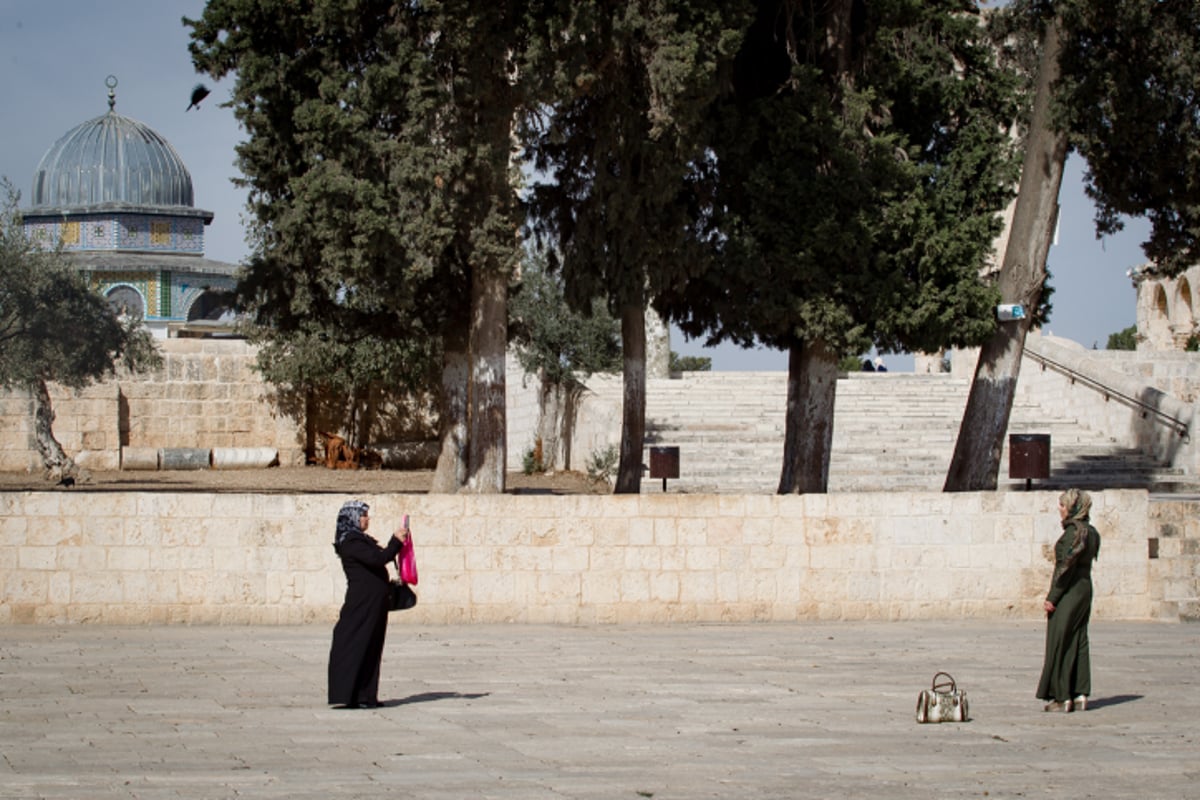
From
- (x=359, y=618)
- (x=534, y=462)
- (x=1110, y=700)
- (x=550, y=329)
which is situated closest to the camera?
(x=359, y=618)

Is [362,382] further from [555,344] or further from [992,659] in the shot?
[992,659]

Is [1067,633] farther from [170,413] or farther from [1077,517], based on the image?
[170,413]

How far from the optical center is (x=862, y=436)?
84.3 feet

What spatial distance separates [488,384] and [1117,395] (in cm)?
1305

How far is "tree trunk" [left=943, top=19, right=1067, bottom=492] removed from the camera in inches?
709

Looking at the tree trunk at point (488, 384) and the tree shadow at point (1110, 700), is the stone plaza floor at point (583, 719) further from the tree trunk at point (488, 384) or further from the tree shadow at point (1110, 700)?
the tree trunk at point (488, 384)

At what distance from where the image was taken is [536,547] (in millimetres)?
13203

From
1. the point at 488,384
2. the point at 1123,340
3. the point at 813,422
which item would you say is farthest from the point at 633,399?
the point at 1123,340

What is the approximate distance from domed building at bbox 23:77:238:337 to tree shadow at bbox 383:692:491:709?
30.7 metres

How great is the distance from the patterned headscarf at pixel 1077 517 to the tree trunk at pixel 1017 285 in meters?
9.40

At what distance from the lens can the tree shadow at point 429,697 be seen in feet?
29.2

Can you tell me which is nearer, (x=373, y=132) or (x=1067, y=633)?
(x=1067, y=633)

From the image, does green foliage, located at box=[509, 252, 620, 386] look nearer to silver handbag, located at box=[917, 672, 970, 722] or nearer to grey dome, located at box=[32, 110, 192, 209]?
grey dome, located at box=[32, 110, 192, 209]

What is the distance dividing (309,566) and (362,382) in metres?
15.5
